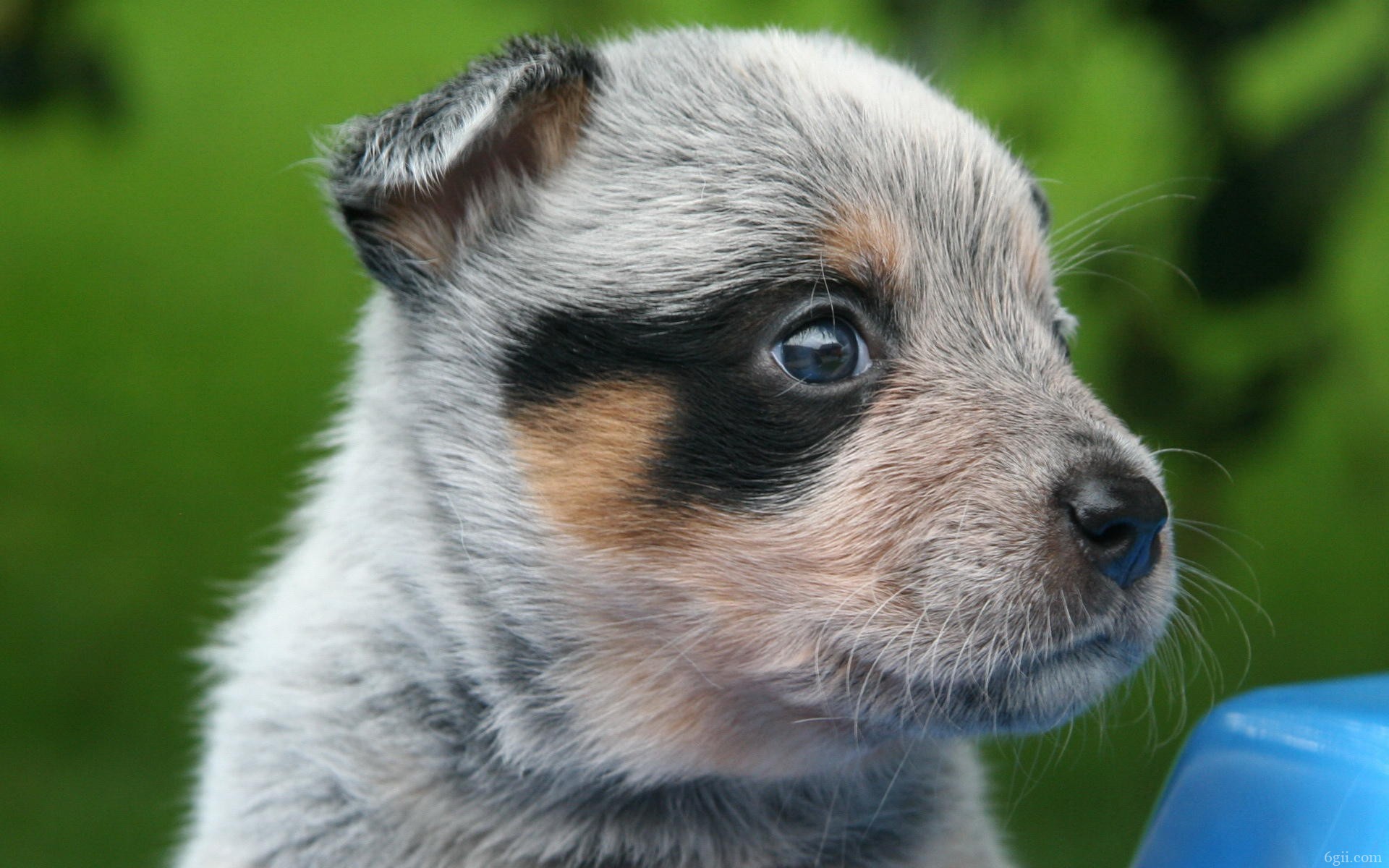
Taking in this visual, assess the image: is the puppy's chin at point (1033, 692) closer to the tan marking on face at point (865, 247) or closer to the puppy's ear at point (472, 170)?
the tan marking on face at point (865, 247)

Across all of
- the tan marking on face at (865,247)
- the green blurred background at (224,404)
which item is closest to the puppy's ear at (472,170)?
the tan marking on face at (865,247)

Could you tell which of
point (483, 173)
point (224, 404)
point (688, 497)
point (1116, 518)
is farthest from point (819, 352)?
point (224, 404)

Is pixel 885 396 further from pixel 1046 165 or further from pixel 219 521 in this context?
pixel 219 521

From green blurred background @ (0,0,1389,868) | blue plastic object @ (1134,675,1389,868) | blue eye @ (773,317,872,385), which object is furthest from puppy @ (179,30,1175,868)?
green blurred background @ (0,0,1389,868)

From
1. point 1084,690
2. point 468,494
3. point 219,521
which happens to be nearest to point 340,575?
point 468,494

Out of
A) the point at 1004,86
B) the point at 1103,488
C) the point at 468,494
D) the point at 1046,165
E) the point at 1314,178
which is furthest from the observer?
the point at 1046,165

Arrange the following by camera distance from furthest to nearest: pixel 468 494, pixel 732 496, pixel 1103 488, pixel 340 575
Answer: pixel 340 575 < pixel 468 494 < pixel 732 496 < pixel 1103 488
